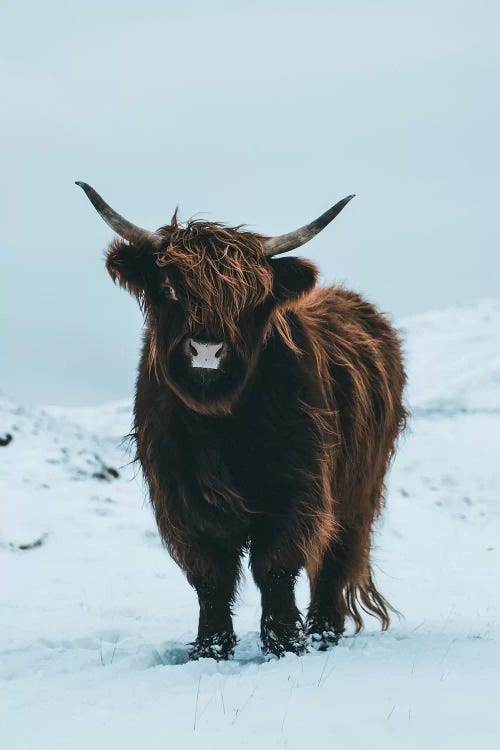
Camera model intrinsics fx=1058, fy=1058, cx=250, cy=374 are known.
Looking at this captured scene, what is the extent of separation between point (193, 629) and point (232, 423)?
207 cm

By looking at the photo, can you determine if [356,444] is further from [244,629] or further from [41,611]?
[41,611]

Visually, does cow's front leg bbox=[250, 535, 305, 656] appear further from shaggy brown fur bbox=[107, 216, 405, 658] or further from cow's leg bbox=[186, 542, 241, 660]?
cow's leg bbox=[186, 542, 241, 660]

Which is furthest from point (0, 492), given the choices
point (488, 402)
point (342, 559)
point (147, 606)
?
point (488, 402)

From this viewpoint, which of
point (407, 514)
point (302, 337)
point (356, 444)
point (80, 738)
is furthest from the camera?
point (407, 514)

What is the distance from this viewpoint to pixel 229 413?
15.4 ft

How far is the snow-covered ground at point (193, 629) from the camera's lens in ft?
11.2

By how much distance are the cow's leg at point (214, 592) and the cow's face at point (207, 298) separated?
789mm

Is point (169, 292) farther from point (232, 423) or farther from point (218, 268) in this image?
point (232, 423)

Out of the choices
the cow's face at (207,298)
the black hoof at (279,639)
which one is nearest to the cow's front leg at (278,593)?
the black hoof at (279,639)

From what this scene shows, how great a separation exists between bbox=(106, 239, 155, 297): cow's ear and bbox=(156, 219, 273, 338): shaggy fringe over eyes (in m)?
0.08

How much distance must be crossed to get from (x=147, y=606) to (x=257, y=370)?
3.15m

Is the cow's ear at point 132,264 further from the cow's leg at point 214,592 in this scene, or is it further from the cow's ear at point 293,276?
the cow's leg at point 214,592

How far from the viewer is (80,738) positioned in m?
3.28

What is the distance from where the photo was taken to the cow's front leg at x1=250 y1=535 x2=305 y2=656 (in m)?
4.87
